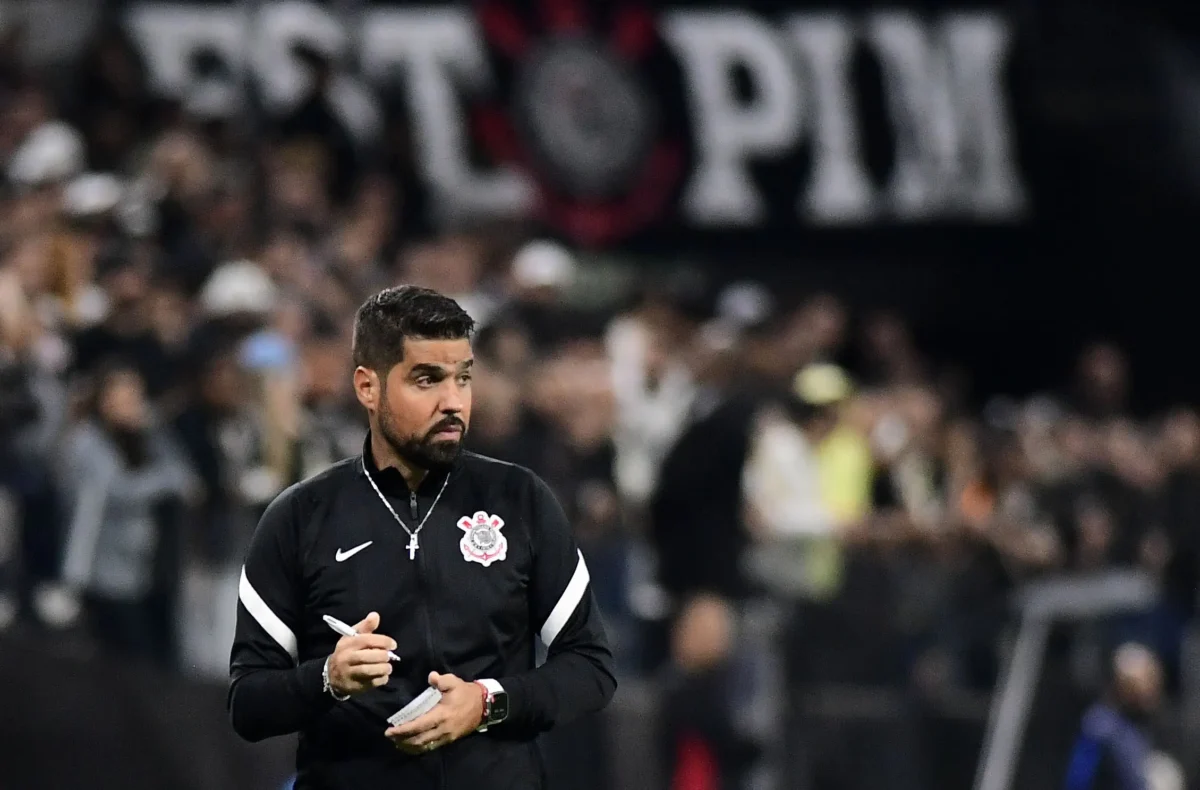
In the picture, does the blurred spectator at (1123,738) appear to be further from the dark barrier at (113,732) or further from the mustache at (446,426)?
the mustache at (446,426)

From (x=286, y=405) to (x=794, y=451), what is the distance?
3.50m

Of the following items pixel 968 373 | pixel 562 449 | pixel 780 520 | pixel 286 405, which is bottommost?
pixel 968 373

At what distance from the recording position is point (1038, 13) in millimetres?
19062

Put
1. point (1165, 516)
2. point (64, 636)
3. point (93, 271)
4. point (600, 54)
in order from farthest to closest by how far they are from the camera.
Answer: point (600, 54) → point (1165, 516) → point (93, 271) → point (64, 636)

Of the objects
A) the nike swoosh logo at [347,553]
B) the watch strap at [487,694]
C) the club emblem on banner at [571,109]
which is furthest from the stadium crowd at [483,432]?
the watch strap at [487,694]

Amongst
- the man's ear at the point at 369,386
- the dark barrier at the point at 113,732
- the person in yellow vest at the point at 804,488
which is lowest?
the person in yellow vest at the point at 804,488

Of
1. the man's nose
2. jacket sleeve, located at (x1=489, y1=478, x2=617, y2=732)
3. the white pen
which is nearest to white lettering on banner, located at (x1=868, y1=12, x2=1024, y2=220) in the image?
jacket sleeve, located at (x1=489, y1=478, x2=617, y2=732)

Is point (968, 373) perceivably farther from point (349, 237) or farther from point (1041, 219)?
point (349, 237)

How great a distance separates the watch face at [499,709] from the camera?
16.7ft

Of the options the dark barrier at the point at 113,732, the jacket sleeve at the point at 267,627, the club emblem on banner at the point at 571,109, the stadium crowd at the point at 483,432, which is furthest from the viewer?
the club emblem on banner at the point at 571,109

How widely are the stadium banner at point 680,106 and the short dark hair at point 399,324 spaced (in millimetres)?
11236

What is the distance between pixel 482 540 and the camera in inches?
207

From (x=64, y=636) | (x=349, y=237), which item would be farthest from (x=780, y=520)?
(x=64, y=636)

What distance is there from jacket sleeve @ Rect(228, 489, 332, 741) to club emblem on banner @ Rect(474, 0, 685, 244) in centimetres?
1297
